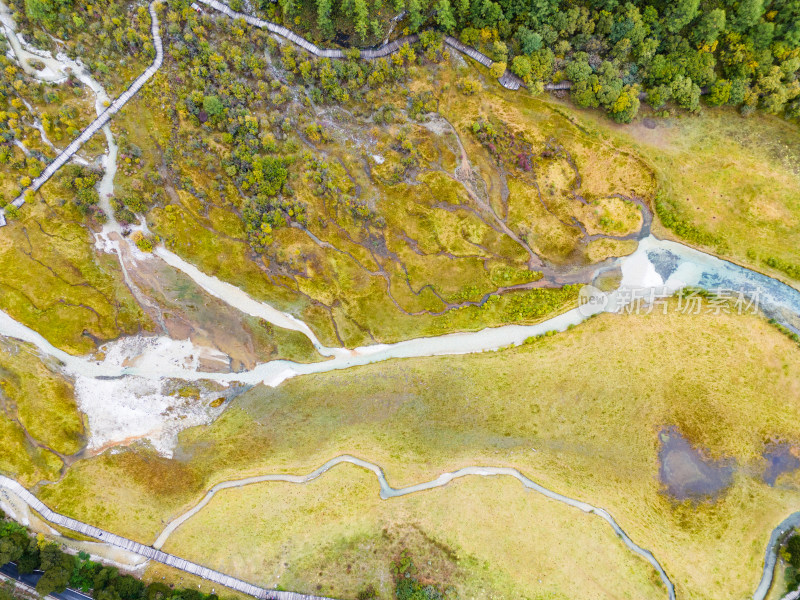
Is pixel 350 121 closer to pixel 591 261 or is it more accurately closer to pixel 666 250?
pixel 591 261

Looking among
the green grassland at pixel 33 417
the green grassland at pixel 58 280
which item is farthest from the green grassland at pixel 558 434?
the green grassland at pixel 58 280

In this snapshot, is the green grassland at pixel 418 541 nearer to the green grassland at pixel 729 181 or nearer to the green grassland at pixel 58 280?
the green grassland at pixel 58 280

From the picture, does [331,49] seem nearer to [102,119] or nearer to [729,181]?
[102,119]

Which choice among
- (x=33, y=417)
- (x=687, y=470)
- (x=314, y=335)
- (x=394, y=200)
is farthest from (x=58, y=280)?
(x=687, y=470)

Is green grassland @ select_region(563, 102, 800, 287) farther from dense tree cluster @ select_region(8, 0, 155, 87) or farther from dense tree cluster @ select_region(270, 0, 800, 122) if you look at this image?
dense tree cluster @ select_region(8, 0, 155, 87)

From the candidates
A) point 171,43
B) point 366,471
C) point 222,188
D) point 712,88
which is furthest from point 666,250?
point 171,43
